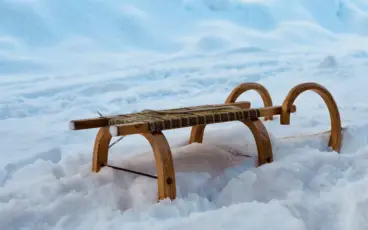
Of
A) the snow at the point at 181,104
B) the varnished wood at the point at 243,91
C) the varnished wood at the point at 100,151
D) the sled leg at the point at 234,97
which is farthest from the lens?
the varnished wood at the point at 243,91

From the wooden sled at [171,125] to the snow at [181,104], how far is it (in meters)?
0.06

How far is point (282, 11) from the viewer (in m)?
7.51

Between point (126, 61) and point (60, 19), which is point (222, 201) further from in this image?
point (60, 19)

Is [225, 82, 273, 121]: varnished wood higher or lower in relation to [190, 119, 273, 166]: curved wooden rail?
higher

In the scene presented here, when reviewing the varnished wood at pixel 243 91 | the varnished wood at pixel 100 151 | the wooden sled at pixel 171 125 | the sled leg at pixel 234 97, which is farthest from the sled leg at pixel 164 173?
the varnished wood at pixel 243 91

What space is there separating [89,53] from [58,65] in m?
0.64

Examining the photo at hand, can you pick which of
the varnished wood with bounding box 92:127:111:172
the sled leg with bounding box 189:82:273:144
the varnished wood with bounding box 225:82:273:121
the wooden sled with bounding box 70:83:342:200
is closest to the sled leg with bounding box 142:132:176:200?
the wooden sled with bounding box 70:83:342:200

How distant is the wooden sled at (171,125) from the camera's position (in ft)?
4.17

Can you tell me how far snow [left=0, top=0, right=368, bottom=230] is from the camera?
4.00 ft

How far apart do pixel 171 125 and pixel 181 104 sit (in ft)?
6.37

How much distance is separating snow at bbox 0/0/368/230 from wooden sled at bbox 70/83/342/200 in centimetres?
6

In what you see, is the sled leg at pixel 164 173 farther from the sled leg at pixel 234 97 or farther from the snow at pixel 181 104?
the sled leg at pixel 234 97

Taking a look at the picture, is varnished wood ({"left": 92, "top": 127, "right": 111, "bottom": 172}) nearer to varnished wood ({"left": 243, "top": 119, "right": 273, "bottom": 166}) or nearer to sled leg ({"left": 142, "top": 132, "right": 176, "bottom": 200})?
sled leg ({"left": 142, "top": 132, "right": 176, "bottom": 200})

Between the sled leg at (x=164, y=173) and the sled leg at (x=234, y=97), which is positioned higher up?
the sled leg at (x=234, y=97)
